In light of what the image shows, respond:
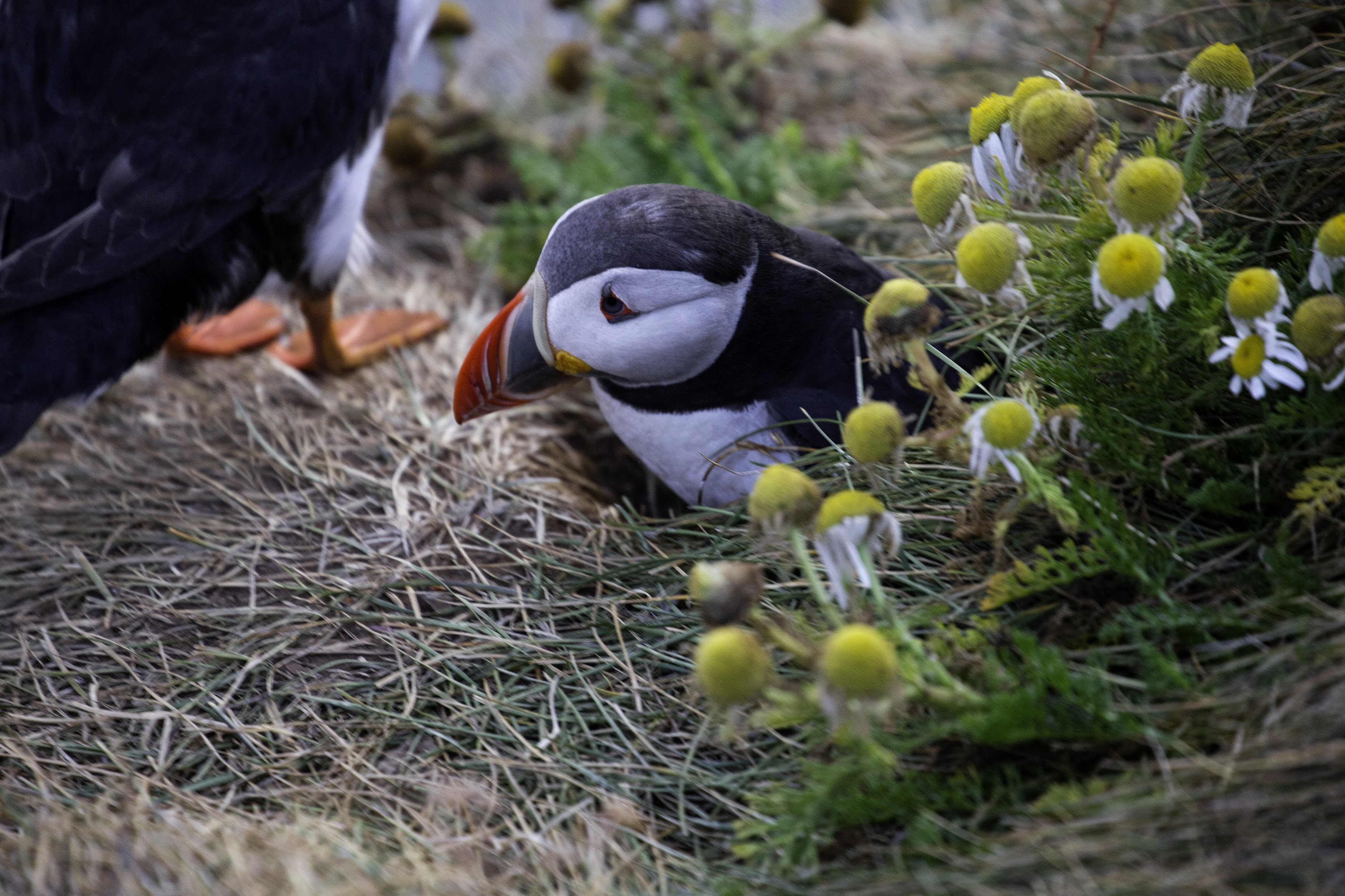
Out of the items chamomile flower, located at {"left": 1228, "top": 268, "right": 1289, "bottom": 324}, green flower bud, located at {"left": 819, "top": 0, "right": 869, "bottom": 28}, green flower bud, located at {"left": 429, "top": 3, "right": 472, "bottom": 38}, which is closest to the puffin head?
chamomile flower, located at {"left": 1228, "top": 268, "right": 1289, "bottom": 324}

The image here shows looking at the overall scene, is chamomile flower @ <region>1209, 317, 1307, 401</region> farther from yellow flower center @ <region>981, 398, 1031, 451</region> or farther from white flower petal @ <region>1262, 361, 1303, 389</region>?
yellow flower center @ <region>981, 398, 1031, 451</region>

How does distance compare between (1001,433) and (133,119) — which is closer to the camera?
(1001,433)

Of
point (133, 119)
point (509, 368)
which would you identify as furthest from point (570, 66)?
point (509, 368)

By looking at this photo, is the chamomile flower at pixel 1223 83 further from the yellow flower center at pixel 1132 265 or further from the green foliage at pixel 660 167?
the green foliage at pixel 660 167

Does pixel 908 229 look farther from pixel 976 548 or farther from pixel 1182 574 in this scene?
pixel 1182 574

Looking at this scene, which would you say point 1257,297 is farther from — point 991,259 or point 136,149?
point 136,149

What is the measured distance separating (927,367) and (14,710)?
184 centimetres

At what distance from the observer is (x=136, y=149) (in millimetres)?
2617

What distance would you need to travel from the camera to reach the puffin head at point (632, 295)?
7.61 feet

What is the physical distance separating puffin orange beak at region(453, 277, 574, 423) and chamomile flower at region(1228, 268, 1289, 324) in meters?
1.37

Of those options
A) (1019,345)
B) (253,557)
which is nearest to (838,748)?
(1019,345)

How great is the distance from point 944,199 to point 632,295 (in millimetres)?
737

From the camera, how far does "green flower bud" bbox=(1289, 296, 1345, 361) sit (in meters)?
1.62

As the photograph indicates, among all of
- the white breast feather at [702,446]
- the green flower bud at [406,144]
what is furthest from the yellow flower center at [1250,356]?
the green flower bud at [406,144]
